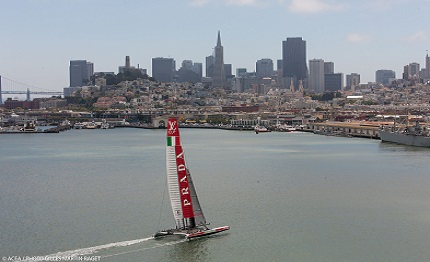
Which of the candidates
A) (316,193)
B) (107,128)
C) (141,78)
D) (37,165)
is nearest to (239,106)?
(107,128)

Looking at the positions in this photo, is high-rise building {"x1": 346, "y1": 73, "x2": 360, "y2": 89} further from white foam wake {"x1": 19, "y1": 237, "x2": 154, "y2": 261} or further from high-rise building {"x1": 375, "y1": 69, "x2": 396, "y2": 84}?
white foam wake {"x1": 19, "y1": 237, "x2": 154, "y2": 261}

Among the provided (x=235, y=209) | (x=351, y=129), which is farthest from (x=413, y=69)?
(x=235, y=209)

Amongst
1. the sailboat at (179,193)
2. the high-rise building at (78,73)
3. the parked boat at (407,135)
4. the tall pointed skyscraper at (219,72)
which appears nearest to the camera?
the sailboat at (179,193)

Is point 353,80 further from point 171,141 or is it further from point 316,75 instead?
point 171,141

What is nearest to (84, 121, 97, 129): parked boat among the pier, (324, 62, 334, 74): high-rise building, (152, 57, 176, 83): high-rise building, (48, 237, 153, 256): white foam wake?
the pier

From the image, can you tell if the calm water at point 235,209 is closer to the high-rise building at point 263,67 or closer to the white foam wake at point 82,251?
the white foam wake at point 82,251

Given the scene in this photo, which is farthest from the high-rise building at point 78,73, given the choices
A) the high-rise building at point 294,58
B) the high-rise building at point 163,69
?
the high-rise building at point 294,58
